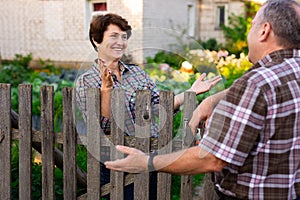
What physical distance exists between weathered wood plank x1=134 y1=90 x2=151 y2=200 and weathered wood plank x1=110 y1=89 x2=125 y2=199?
0.09 meters

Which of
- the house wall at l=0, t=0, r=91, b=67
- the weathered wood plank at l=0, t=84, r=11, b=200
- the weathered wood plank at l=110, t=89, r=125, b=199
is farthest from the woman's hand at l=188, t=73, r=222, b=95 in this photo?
the house wall at l=0, t=0, r=91, b=67

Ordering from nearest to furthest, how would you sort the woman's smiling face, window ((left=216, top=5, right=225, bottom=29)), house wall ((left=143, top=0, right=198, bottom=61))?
the woman's smiling face < house wall ((left=143, top=0, right=198, bottom=61)) < window ((left=216, top=5, right=225, bottom=29))

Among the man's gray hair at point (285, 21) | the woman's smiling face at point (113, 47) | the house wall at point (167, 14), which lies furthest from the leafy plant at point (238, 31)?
the man's gray hair at point (285, 21)

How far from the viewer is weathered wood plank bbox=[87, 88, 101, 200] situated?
8.36 feet

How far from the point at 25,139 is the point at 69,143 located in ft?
1.14

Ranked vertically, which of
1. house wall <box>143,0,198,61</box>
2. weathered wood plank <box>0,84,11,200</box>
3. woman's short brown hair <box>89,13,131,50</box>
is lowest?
weathered wood plank <box>0,84,11,200</box>

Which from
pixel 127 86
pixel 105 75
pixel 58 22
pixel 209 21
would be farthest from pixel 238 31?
pixel 105 75

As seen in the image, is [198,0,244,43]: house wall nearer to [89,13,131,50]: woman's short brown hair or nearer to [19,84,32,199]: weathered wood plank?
[19,84,32,199]: weathered wood plank

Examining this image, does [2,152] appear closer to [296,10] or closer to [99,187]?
[99,187]

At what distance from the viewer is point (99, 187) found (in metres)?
2.88

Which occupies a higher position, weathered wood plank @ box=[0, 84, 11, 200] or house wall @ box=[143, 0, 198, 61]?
house wall @ box=[143, 0, 198, 61]

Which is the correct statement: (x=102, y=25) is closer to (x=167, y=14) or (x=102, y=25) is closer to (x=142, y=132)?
(x=142, y=132)

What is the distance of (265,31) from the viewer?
1.58 metres

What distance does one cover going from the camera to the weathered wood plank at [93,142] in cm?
255
